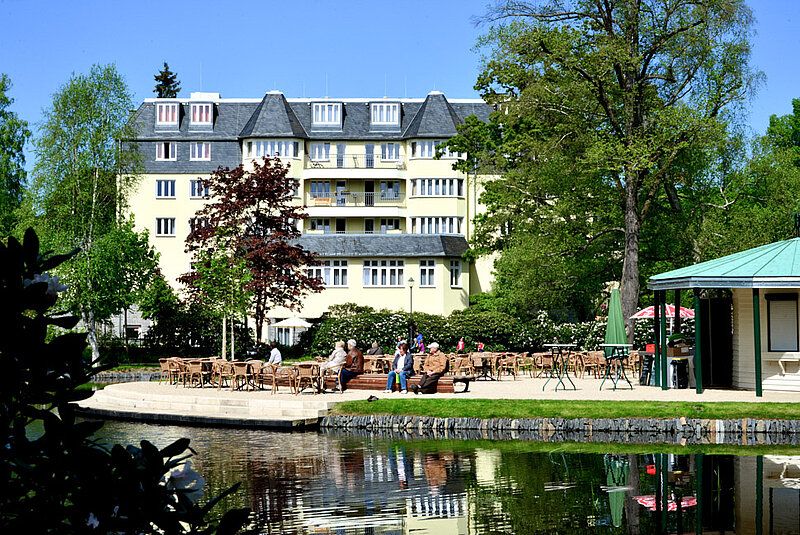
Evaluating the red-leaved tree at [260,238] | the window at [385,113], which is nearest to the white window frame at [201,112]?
the window at [385,113]

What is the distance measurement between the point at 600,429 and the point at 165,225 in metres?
45.2

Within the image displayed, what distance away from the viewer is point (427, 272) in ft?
183

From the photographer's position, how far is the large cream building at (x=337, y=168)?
58312 mm

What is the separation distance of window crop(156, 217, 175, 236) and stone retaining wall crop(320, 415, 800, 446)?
1636 inches

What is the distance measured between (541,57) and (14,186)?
1454 inches

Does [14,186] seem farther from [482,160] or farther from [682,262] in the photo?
[682,262]

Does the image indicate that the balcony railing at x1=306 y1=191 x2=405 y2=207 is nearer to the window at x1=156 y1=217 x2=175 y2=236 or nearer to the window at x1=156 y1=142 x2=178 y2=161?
the window at x1=156 y1=217 x2=175 y2=236

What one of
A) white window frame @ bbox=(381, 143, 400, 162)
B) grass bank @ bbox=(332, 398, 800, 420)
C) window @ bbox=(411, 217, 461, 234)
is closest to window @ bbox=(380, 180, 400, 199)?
white window frame @ bbox=(381, 143, 400, 162)

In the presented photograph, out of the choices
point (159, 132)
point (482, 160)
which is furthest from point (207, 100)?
point (482, 160)

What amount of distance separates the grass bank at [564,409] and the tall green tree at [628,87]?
14.1 meters

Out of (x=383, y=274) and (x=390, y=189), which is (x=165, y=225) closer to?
(x=390, y=189)

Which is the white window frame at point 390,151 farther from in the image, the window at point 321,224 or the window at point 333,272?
the window at point 333,272

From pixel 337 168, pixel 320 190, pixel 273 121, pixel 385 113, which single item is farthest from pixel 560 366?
pixel 385 113

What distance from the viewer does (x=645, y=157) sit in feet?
109
